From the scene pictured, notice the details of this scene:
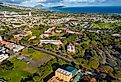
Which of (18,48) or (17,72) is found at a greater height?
(18,48)

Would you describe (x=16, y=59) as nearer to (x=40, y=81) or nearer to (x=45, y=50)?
(x=45, y=50)

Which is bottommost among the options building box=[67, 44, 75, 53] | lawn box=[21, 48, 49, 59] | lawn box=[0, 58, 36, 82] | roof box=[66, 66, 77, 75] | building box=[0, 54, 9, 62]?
lawn box=[0, 58, 36, 82]

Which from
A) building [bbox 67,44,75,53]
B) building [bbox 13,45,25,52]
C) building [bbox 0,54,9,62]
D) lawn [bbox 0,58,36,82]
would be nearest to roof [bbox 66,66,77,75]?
lawn [bbox 0,58,36,82]

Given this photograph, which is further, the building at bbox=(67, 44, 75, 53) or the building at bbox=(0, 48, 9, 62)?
the building at bbox=(67, 44, 75, 53)

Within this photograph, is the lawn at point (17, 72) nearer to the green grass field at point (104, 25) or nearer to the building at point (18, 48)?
the building at point (18, 48)

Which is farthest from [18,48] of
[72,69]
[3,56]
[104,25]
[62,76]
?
[104,25]

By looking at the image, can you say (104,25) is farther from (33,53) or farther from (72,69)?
(72,69)

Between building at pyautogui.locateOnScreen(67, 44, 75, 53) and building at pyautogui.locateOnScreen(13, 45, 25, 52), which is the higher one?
building at pyautogui.locateOnScreen(67, 44, 75, 53)

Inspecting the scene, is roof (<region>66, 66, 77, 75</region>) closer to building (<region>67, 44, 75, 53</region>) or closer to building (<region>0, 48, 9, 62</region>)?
building (<region>67, 44, 75, 53</region>)

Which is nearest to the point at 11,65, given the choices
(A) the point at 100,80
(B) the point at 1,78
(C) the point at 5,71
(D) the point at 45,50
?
(C) the point at 5,71

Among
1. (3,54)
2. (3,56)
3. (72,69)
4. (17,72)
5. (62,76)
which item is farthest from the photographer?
(3,54)
